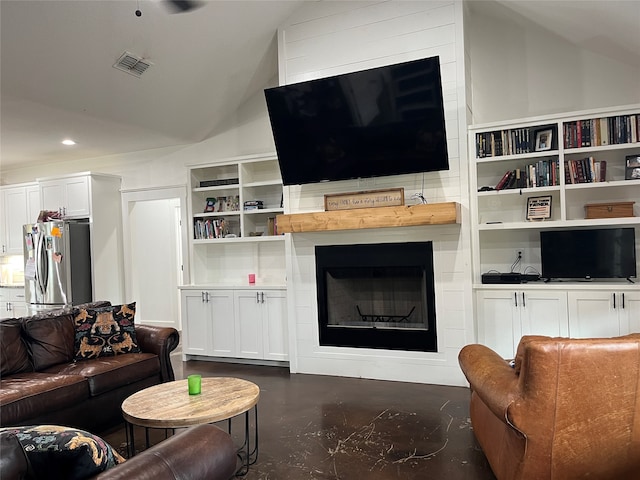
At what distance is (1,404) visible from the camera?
2.65 meters

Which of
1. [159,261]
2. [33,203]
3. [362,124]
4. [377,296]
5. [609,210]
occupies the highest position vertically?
[362,124]

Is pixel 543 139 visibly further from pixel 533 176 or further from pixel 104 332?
pixel 104 332

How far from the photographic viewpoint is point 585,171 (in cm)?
387

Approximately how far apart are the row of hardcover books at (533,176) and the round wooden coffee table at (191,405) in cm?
285

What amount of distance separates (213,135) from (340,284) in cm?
275

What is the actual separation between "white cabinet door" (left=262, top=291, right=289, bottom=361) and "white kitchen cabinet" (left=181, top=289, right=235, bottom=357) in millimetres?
408

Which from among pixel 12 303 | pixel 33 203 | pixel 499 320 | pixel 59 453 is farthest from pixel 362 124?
pixel 12 303

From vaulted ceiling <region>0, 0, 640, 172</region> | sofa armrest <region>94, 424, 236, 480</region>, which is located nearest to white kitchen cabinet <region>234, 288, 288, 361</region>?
vaulted ceiling <region>0, 0, 640, 172</region>

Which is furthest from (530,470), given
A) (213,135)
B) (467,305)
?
(213,135)

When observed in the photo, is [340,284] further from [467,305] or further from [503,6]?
[503,6]

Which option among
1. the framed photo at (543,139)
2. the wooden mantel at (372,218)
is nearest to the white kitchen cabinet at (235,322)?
the wooden mantel at (372,218)

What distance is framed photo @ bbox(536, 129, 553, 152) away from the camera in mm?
3965

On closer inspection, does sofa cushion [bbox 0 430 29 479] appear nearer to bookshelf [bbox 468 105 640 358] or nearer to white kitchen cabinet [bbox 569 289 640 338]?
bookshelf [bbox 468 105 640 358]

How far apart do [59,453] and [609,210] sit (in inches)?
164
